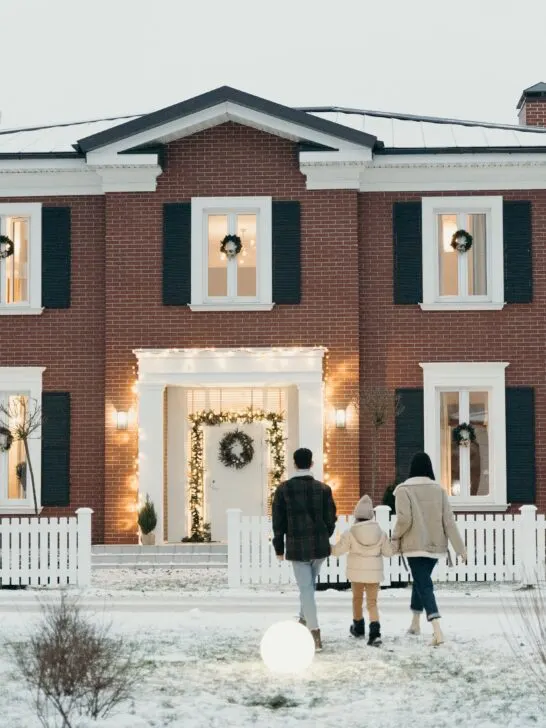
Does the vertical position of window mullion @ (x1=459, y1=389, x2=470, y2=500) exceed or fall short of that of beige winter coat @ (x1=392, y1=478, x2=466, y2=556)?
it exceeds it

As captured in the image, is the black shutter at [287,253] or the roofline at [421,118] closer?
the black shutter at [287,253]

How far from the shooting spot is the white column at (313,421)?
20.5 meters

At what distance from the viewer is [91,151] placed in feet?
67.1

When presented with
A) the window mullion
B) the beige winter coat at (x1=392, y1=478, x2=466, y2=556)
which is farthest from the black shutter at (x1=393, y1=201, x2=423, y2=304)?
the beige winter coat at (x1=392, y1=478, x2=466, y2=556)

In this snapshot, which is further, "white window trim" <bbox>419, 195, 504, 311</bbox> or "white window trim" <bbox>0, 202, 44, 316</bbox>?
"white window trim" <bbox>0, 202, 44, 316</bbox>

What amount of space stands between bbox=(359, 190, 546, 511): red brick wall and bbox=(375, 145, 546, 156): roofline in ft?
2.09

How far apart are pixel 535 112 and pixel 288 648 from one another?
15609mm

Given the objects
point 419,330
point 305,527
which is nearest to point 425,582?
point 305,527

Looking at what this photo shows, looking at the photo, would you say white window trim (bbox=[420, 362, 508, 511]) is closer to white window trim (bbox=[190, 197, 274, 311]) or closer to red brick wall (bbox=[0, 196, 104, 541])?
white window trim (bbox=[190, 197, 274, 311])

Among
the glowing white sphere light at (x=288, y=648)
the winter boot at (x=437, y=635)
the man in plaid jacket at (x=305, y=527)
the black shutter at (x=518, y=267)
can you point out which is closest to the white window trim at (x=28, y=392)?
the black shutter at (x=518, y=267)

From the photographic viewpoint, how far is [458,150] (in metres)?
20.7

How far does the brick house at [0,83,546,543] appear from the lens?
2061 centimetres

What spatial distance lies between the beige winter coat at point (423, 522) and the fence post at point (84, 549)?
5472mm

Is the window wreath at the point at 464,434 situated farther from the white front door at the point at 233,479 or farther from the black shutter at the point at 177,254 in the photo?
the black shutter at the point at 177,254
